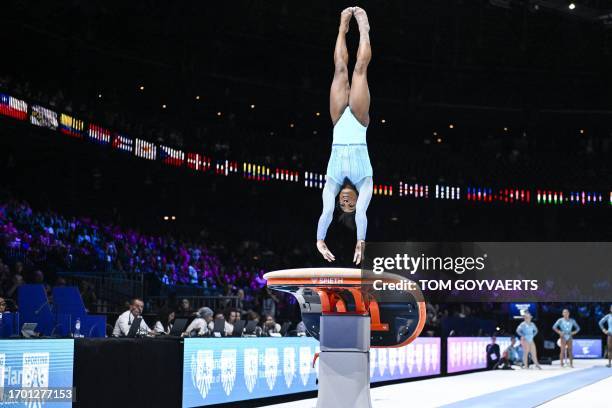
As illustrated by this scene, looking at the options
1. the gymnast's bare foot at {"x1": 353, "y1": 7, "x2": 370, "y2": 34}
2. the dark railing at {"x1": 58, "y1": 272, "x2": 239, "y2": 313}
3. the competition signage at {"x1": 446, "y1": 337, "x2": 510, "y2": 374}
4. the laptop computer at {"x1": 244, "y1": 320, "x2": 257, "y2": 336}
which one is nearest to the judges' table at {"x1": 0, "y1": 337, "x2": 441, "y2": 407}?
the laptop computer at {"x1": 244, "y1": 320, "x2": 257, "y2": 336}

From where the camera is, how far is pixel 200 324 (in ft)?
48.7

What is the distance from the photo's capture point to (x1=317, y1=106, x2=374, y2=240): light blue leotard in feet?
29.4

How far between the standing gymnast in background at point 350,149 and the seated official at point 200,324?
19.2 feet

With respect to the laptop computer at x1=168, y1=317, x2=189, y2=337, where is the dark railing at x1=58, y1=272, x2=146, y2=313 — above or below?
above

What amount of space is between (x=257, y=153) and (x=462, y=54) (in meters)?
10.3

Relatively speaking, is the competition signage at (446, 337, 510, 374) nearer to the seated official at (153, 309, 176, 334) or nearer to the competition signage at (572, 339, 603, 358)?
the seated official at (153, 309, 176, 334)

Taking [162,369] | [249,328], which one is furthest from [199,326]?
[162,369]

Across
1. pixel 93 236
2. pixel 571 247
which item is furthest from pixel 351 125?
pixel 571 247

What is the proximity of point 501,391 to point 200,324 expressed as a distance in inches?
225

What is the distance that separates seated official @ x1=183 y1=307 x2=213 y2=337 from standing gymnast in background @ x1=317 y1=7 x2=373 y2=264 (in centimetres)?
584

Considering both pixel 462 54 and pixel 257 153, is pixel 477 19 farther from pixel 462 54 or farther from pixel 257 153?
pixel 257 153

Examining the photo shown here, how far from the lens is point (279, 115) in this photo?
34.8m

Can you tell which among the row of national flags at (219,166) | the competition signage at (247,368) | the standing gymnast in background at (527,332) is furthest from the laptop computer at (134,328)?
the standing gymnast in background at (527,332)

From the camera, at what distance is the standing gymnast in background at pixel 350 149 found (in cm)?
898
